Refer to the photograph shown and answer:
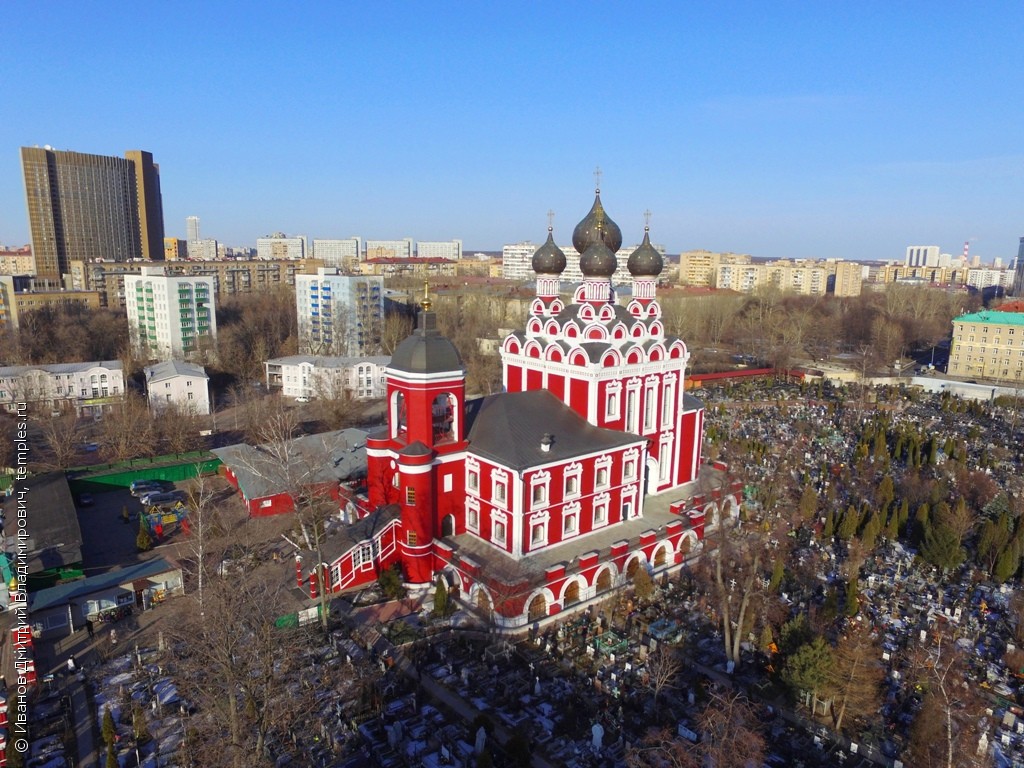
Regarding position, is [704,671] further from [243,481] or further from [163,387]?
[163,387]

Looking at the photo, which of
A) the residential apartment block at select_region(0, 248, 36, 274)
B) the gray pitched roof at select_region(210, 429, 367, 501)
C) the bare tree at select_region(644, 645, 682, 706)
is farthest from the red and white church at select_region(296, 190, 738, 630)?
the residential apartment block at select_region(0, 248, 36, 274)

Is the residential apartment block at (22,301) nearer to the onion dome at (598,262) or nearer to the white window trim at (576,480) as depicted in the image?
the onion dome at (598,262)

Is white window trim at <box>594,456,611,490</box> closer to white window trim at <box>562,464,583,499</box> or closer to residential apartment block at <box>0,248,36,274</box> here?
white window trim at <box>562,464,583,499</box>

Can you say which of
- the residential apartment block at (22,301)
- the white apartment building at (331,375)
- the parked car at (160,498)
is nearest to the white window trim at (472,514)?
the parked car at (160,498)

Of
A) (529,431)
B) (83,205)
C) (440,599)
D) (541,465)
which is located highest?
(83,205)

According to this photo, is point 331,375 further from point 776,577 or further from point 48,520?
point 776,577

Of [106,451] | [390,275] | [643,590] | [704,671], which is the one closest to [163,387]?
[106,451]

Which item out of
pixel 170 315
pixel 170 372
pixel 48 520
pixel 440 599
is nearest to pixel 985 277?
pixel 170 315
